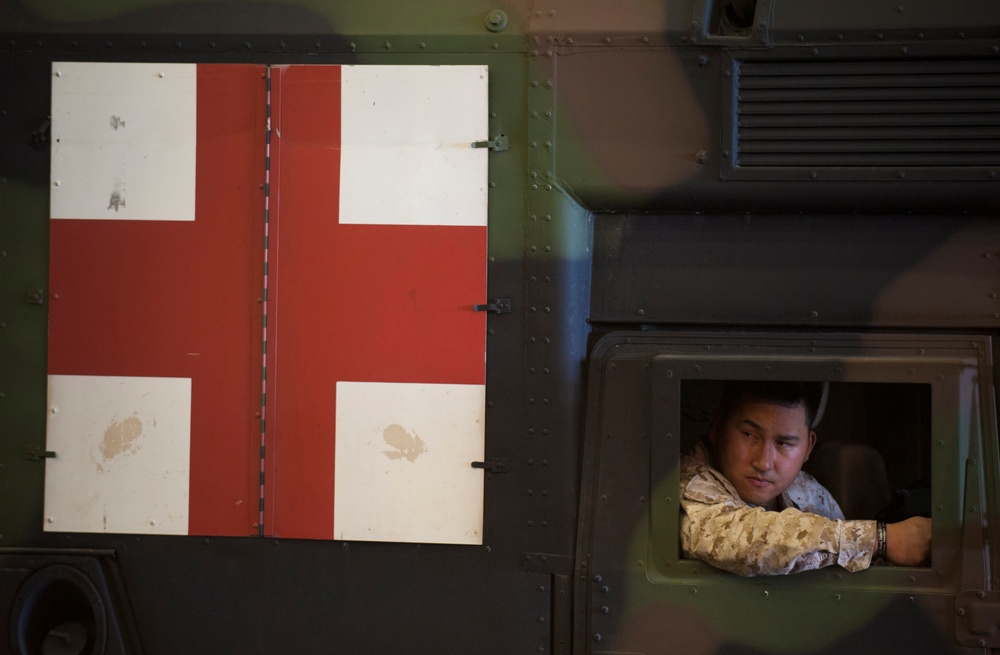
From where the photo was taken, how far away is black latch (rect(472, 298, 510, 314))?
2523 millimetres

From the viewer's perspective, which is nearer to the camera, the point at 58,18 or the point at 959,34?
the point at 959,34

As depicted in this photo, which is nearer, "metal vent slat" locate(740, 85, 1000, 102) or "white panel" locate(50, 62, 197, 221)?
"metal vent slat" locate(740, 85, 1000, 102)

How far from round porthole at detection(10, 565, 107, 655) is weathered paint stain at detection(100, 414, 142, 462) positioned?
34 centimetres

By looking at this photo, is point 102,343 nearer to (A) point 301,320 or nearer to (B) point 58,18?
(A) point 301,320

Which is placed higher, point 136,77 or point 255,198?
point 136,77

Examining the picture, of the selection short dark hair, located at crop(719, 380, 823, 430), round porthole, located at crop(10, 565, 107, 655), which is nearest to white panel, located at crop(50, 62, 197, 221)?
round porthole, located at crop(10, 565, 107, 655)

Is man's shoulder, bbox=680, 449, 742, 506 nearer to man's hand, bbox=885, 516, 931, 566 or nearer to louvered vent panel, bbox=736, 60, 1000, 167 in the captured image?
man's hand, bbox=885, 516, 931, 566

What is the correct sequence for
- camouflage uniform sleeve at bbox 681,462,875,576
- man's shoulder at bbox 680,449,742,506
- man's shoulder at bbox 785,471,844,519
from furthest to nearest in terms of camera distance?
man's shoulder at bbox 785,471,844,519 → man's shoulder at bbox 680,449,742,506 → camouflage uniform sleeve at bbox 681,462,875,576

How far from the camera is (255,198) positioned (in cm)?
258

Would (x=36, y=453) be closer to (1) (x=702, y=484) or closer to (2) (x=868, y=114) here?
(1) (x=702, y=484)

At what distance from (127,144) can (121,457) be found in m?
0.90

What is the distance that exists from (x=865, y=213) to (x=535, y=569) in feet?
4.37

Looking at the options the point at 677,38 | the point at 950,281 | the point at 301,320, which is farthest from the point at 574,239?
the point at 950,281

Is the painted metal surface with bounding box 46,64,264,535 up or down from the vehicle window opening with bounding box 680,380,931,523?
up
